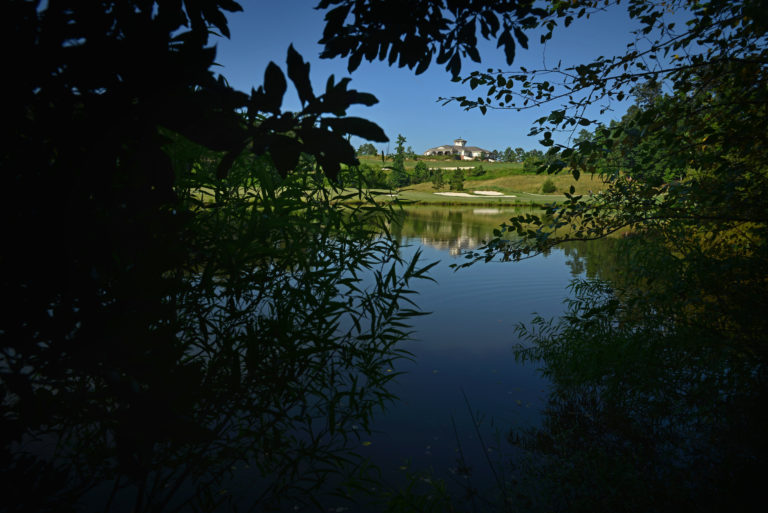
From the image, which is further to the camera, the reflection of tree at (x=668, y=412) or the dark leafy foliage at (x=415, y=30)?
the reflection of tree at (x=668, y=412)

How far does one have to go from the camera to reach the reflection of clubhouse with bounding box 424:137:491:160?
13688cm

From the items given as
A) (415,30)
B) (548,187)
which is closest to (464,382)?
(415,30)

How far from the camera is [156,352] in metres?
1.84

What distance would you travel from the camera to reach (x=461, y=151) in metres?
141

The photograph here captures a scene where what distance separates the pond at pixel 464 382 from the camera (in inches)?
181

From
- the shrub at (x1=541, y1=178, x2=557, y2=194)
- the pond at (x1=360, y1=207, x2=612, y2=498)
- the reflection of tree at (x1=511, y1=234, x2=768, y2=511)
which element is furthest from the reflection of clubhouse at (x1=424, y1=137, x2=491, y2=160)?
the reflection of tree at (x1=511, y1=234, x2=768, y2=511)

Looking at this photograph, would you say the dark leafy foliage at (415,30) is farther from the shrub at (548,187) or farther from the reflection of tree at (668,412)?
the shrub at (548,187)

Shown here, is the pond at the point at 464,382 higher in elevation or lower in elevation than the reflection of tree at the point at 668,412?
lower

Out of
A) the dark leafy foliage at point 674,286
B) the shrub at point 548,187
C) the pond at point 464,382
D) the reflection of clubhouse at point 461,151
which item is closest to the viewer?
the dark leafy foliage at point 674,286

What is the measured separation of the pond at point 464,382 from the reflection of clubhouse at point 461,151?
424 ft

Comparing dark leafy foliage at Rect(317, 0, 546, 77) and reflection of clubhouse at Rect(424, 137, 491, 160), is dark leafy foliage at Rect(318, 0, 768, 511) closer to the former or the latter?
dark leafy foliage at Rect(317, 0, 546, 77)

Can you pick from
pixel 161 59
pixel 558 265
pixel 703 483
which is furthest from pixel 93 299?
pixel 558 265

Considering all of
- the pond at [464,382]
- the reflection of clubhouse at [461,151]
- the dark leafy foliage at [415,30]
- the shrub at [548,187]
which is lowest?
the pond at [464,382]

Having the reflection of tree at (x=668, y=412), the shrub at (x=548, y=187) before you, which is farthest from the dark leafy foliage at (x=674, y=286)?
the shrub at (x=548, y=187)
